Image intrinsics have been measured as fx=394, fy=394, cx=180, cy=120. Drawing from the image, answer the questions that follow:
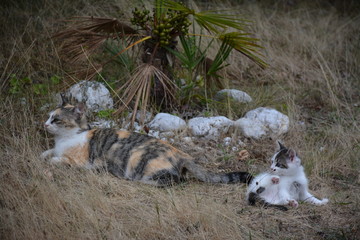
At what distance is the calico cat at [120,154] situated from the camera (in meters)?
4.06

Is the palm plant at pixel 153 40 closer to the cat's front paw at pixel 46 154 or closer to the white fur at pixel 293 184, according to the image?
the cat's front paw at pixel 46 154

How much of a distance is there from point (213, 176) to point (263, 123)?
1.58 m

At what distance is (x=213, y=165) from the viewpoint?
4.66 m

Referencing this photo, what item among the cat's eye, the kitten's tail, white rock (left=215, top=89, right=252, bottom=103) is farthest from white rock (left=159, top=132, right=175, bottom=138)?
the kitten's tail

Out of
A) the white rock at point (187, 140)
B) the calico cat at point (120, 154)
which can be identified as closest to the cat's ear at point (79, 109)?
the calico cat at point (120, 154)

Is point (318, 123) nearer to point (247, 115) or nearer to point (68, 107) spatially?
point (247, 115)

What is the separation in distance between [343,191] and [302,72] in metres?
3.26

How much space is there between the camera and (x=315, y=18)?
8859mm

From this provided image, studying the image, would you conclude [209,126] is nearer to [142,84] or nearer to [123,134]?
[142,84]

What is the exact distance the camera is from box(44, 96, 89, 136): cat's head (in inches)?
171

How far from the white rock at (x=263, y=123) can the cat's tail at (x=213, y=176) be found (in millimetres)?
1185

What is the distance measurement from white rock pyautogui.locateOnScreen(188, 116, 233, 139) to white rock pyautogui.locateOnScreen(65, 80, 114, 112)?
3.84 ft

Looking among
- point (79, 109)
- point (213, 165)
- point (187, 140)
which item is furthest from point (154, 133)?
point (79, 109)

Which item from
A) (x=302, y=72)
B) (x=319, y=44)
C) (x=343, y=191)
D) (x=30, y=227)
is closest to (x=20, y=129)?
(x=30, y=227)
